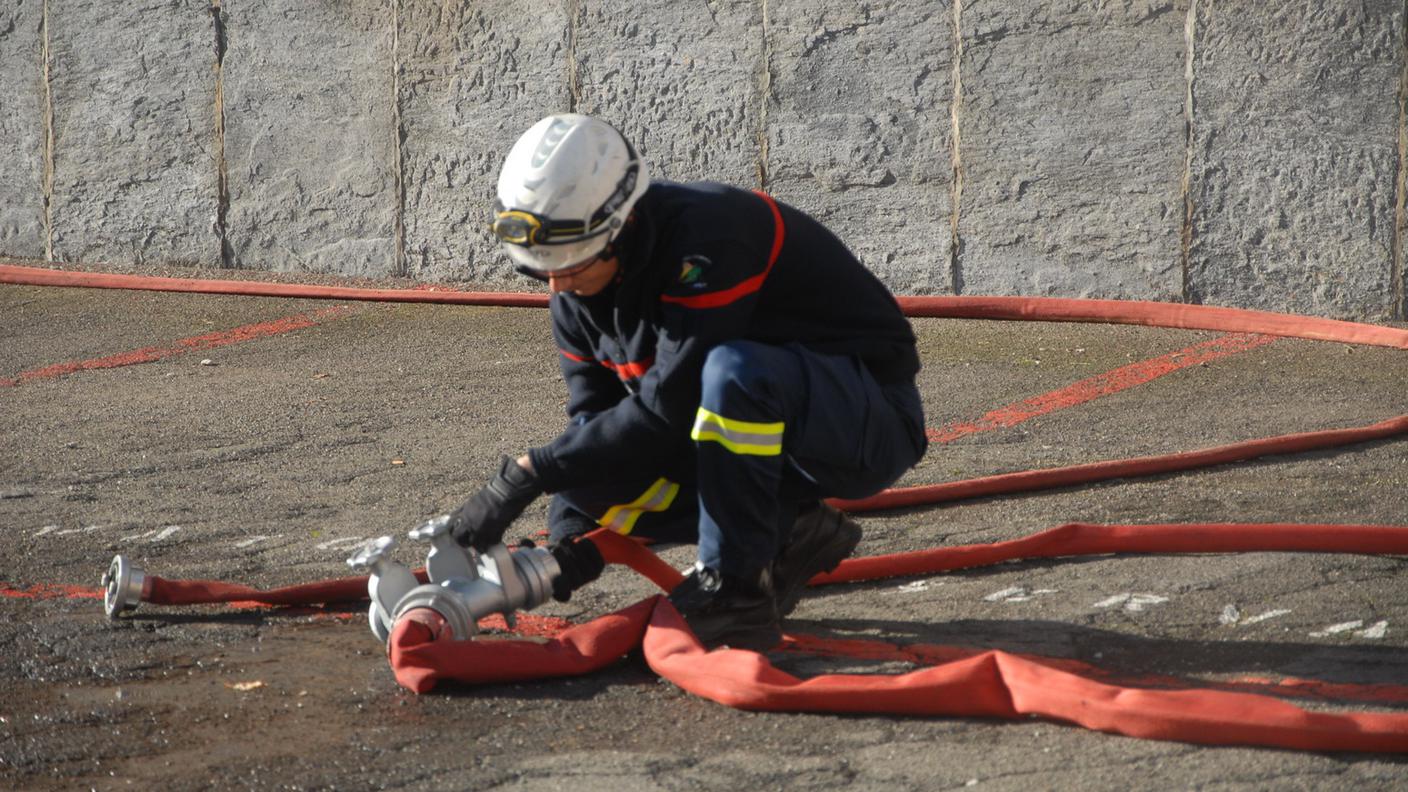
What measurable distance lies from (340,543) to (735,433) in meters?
1.42

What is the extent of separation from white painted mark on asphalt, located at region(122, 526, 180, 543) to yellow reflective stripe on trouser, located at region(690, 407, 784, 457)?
68.5 inches

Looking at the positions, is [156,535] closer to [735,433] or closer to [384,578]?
[384,578]

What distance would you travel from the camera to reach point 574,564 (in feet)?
10.3

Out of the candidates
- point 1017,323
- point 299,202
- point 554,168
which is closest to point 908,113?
point 1017,323

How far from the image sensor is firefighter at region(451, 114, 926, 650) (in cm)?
298

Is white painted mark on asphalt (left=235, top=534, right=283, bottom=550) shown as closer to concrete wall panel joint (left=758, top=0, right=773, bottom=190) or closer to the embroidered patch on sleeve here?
the embroidered patch on sleeve

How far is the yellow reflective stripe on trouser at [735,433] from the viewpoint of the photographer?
298 centimetres

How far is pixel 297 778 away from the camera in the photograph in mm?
2561

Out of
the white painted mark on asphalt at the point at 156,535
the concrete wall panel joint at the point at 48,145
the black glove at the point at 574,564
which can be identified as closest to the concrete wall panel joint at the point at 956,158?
the white painted mark on asphalt at the point at 156,535

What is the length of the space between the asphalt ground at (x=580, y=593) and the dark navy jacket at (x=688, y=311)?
460 millimetres

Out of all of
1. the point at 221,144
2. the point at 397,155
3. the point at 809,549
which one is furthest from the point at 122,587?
the point at 221,144

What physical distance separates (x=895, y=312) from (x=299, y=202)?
5394 mm

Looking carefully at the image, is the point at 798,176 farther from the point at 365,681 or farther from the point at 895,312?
the point at 365,681

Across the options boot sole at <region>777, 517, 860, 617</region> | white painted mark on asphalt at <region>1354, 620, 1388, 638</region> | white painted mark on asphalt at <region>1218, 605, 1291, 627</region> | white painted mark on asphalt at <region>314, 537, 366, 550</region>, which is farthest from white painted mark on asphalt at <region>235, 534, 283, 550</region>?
white painted mark on asphalt at <region>1354, 620, 1388, 638</region>
